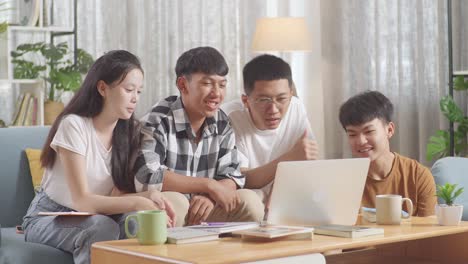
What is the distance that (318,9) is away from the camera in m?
5.92

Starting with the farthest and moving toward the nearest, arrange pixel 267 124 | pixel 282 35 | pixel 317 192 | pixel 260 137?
pixel 282 35 → pixel 260 137 → pixel 267 124 → pixel 317 192

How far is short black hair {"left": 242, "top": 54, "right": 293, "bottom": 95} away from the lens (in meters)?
3.23

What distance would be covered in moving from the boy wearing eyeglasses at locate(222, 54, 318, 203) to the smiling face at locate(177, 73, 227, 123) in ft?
0.63


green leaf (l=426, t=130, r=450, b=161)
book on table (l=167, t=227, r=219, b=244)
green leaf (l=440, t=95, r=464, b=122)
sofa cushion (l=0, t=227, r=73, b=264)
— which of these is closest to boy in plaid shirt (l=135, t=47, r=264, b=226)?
sofa cushion (l=0, t=227, r=73, b=264)

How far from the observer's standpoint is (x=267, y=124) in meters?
3.20

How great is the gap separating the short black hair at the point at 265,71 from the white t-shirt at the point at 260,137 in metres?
0.12

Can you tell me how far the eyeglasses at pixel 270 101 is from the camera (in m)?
3.18

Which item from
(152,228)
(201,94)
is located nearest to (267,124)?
(201,94)

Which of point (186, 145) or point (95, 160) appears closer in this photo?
point (95, 160)

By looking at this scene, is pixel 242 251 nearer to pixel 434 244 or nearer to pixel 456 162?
pixel 434 244

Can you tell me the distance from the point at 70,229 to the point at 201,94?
69cm

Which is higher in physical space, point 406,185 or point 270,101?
point 270,101

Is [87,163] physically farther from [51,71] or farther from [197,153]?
[51,71]

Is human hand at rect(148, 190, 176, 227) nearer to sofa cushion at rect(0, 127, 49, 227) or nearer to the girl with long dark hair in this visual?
the girl with long dark hair
